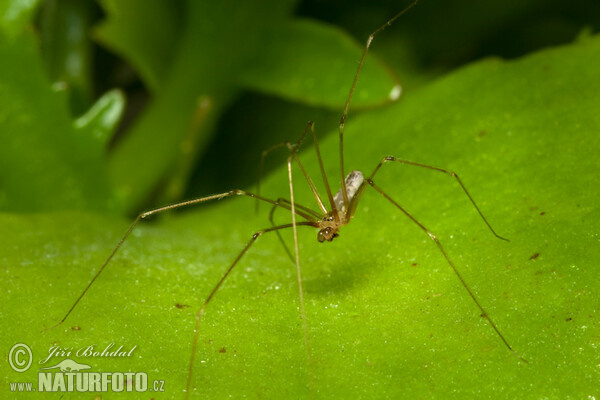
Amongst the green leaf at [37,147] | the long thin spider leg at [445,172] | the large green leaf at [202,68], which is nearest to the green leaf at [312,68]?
the large green leaf at [202,68]

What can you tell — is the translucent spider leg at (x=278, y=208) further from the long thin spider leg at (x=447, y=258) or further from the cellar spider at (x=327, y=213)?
the long thin spider leg at (x=447, y=258)

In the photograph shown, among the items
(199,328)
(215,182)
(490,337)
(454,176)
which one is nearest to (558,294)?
(490,337)

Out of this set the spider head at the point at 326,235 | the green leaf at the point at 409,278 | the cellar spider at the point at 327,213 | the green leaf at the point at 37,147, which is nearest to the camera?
the green leaf at the point at 409,278

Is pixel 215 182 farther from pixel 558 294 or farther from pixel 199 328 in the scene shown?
pixel 558 294

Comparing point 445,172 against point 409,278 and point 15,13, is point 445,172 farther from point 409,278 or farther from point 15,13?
point 15,13

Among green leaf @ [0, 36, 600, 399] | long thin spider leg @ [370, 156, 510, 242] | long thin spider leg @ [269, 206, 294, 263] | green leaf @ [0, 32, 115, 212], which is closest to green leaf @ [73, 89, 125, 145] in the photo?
green leaf @ [0, 32, 115, 212]
